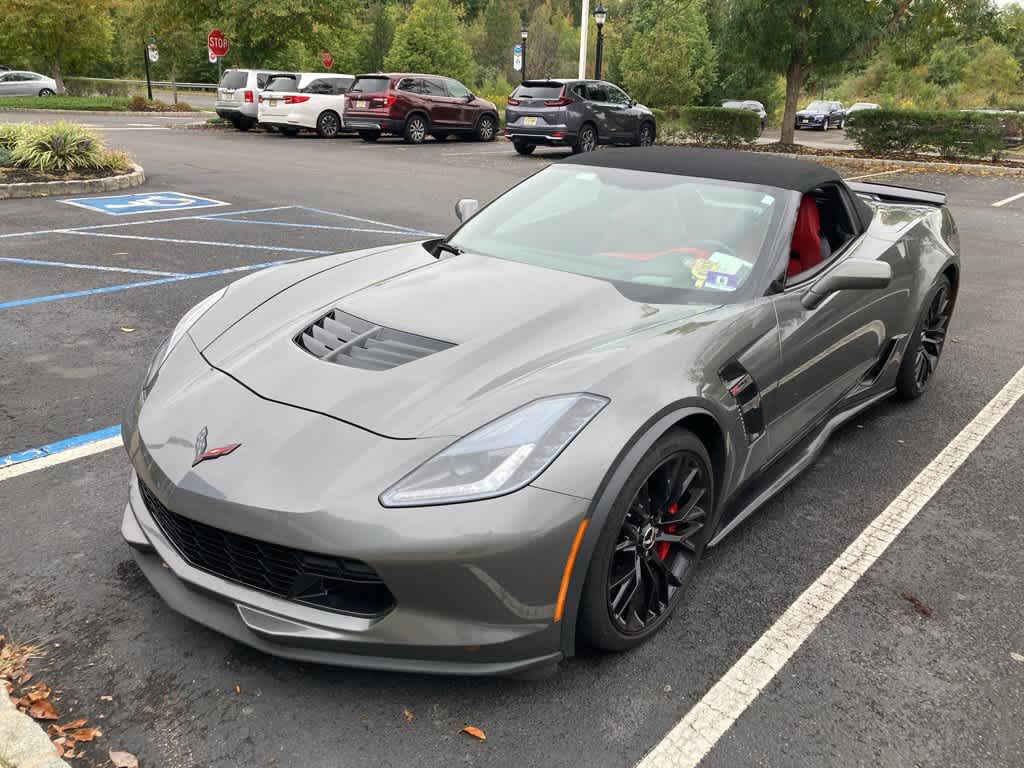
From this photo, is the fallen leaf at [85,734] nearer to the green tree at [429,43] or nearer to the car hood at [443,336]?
the car hood at [443,336]

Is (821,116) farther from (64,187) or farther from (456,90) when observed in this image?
(64,187)

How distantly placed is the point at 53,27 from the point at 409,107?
23.1 m

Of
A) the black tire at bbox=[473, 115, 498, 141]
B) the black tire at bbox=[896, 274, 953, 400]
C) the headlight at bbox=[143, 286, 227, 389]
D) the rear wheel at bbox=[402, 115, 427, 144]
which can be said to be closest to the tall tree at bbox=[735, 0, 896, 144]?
the black tire at bbox=[473, 115, 498, 141]

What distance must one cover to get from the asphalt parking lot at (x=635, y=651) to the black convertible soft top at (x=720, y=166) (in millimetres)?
1352

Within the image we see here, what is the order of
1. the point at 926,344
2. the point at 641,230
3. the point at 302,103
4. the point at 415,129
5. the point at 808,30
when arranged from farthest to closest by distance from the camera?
1. the point at 302,103
2. the point at 415,129
3. the point at 808,30
4. the point at 926,344
5. the point at 641,230

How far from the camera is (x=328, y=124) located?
2273 cm

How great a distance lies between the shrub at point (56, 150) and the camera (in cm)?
1220

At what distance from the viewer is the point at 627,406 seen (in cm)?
253

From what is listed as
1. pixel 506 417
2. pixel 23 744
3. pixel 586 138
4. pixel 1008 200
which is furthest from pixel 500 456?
pixel 586 138

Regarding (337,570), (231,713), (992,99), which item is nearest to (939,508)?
(337,570)

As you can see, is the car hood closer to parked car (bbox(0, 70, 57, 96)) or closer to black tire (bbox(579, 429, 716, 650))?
black tire (bbox(579, 429, 716, 650))

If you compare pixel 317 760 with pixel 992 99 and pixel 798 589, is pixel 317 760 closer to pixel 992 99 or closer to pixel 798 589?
pixel 798 589

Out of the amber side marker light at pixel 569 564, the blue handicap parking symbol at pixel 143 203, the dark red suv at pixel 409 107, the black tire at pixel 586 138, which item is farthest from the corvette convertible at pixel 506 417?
the dark red suv at pixel 409 107

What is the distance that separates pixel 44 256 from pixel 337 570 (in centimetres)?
704
